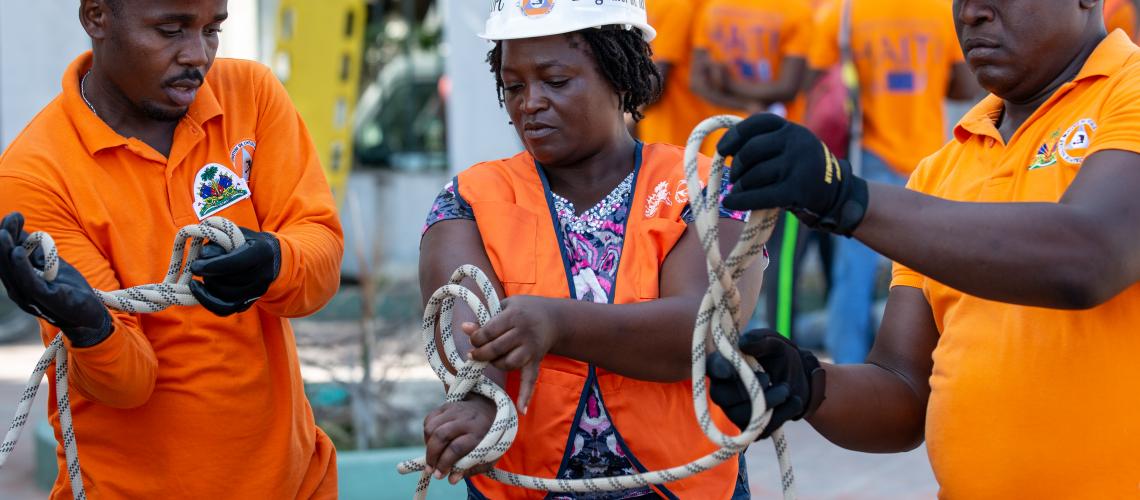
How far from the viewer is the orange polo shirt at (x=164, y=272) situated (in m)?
2.54

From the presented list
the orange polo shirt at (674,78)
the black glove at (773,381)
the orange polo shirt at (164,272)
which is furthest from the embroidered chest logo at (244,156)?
the orange polo shirt at (674,78)

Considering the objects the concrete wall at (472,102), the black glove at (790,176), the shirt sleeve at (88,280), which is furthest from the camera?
the concrete wall at (472,102)

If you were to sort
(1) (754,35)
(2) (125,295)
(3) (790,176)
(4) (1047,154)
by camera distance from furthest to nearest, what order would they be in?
(1) (754,35), (2) (125,295), (4) (1047,154), (3) (790,176)

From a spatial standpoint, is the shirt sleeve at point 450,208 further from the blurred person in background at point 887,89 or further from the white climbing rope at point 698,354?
the blurred person in background at point 887,89

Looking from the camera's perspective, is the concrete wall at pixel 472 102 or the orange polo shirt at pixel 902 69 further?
the concrete wall at pixel 472 102

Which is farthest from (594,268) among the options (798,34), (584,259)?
(798,34)

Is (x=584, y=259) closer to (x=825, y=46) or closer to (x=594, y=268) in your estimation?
(x=594, y=268)

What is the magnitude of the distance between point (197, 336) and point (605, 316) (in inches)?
35.4

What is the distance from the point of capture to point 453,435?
2248 mm

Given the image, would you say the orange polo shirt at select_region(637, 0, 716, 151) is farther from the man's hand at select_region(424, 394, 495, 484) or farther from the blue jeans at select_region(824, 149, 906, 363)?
the man's hand at select_region(424, 394, 495, 484)

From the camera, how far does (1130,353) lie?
2027mm

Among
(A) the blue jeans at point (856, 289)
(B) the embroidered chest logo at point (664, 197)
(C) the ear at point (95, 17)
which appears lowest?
(A) the blue jeans at point (856, 289)

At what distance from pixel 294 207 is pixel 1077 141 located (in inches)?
62.2

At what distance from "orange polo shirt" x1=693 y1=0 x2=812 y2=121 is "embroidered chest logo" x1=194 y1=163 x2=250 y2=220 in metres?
3.98
